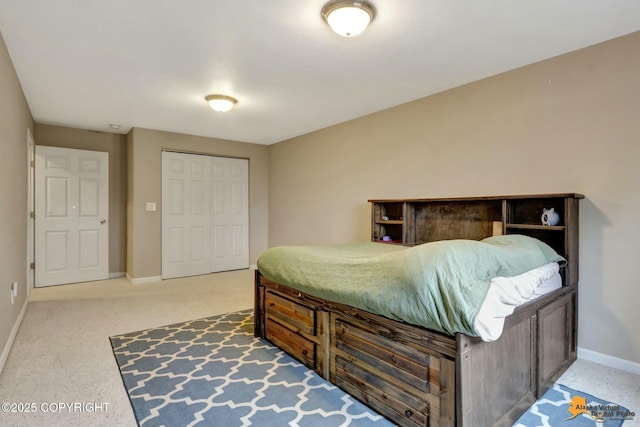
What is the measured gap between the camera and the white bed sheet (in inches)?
56.0

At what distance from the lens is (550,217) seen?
246 centimetres

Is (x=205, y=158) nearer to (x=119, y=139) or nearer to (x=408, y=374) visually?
(x=119, y=139)

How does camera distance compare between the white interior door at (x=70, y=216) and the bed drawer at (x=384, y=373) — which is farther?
the white interior door at (x=70, y=216)

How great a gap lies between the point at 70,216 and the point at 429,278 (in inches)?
205

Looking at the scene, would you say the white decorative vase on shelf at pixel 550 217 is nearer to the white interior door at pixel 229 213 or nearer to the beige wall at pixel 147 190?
the white interior door at pixel 229 213

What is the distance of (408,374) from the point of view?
1.62 m

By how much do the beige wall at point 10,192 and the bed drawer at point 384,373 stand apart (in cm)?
231

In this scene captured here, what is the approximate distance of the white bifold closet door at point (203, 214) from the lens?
5199 millimetres

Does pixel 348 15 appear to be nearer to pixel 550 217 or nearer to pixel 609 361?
pixel 550 217

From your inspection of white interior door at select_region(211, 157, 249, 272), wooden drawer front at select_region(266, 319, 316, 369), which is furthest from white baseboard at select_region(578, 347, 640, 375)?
white interior door at select_region(211, 157, 249, 272)

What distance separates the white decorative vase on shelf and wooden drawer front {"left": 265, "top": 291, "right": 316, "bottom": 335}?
183 centimetres

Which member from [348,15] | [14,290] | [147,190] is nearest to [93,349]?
[14,290]
